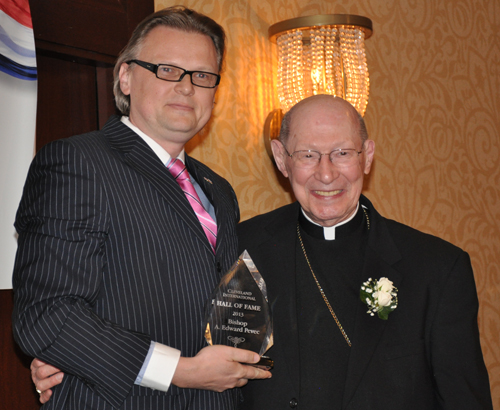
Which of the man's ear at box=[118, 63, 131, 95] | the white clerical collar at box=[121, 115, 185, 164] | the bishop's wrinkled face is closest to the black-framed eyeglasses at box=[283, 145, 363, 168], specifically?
the bishop's wrinkled face

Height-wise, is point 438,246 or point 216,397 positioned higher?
point 438,246

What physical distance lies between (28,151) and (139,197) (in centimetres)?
54

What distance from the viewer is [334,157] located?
2.18 meters

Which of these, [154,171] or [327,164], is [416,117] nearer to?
[327,164]

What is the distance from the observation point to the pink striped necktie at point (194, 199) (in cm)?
202

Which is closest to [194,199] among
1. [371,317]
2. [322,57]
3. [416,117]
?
[371,317]

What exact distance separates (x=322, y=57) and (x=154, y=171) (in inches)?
48.7

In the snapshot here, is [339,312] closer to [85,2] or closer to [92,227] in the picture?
[92,227]

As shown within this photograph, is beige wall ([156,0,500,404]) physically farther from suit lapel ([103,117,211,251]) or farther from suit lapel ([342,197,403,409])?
suit lapel ([342,197,403,409])

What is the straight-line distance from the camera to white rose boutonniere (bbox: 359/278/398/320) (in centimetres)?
195

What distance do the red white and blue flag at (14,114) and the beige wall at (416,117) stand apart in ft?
2.76

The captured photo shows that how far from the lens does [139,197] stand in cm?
183

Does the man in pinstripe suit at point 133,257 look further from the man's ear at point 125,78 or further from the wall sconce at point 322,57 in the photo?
the wall sconce at point 322,57

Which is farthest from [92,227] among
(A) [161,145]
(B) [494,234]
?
(B) [494,234]
